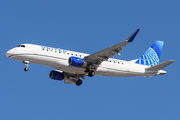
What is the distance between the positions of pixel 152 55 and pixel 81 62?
15.0 m

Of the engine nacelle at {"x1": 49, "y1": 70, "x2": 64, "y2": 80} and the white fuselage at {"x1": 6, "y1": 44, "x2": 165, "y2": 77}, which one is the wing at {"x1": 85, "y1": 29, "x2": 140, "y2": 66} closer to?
the white fuselage at {"x1": 6, "y1": 44, "x2": 165, "y2": 77}

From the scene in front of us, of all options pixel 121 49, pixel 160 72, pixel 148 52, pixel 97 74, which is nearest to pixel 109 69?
pixel 97 74

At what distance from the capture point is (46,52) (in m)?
37.9

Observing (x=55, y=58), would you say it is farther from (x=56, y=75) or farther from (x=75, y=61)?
(x=56, y=75)

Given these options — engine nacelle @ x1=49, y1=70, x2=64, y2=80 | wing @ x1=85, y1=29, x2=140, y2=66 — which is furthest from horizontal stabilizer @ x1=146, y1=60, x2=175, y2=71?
engine nacelle @ x1=49, y1=70, x2=64, y2=80

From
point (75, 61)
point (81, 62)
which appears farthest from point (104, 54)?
point (75, 61)

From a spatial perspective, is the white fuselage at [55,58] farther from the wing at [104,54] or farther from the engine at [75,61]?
the wing at [104,54]

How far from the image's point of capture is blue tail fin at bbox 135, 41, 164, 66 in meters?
46.3

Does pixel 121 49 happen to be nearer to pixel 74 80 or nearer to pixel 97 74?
pixel 97 74

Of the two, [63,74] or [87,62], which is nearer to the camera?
[87,62]

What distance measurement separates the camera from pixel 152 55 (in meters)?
48.9

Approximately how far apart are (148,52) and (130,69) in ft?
25.8

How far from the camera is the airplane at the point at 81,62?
37625 mm

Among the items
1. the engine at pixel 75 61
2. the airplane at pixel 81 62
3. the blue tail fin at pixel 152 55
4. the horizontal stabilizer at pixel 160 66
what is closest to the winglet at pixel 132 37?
the airplane at pixel 81 62
